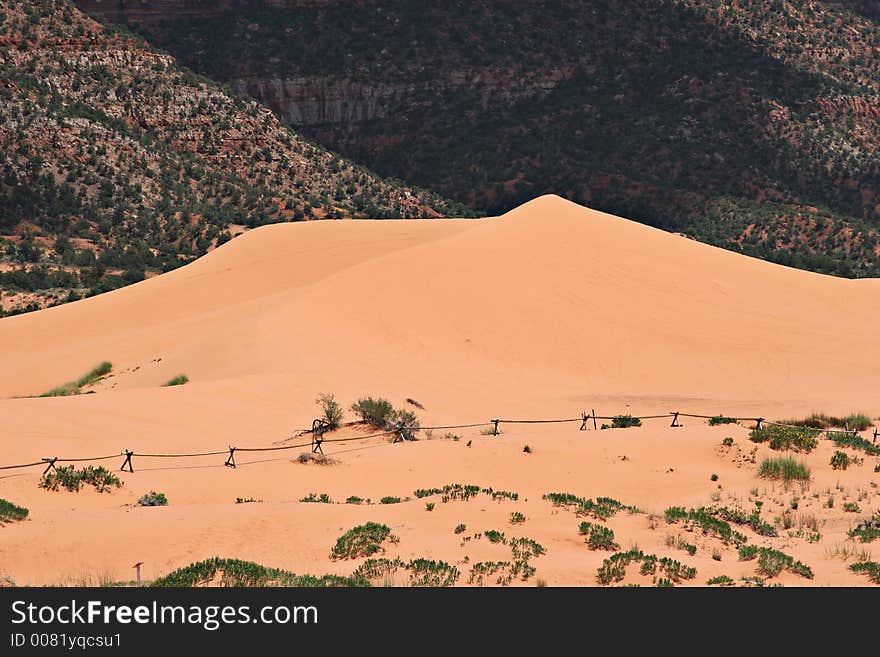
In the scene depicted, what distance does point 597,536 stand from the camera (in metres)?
11.1

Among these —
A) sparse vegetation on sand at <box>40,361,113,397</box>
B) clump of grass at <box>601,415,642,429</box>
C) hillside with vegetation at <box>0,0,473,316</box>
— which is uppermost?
hillside with vegetation at <box>0,0,473,316</box>

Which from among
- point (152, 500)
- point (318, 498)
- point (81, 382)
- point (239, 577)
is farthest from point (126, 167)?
point (239, 577)

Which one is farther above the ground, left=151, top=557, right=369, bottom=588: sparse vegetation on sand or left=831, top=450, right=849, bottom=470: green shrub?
left=151, top=557, right=369, bottom=588: sparse vegetation on sand

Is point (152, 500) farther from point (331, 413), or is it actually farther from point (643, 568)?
point (643, 568)

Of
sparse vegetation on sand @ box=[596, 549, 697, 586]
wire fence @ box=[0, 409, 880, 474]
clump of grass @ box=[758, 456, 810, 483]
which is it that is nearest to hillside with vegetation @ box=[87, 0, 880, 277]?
wire fence @ box=[0, 409, 880, 474]

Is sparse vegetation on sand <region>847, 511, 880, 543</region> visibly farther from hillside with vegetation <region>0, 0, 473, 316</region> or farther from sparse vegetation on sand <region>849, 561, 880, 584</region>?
hillside with vegetation <region>0, 0, 473, 316</region>

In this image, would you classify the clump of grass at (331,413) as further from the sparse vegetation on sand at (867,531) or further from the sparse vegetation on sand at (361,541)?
the sparse vegetation on sand at (867,531)

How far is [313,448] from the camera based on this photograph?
16.2m

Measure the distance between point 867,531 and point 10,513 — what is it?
9.50 metres

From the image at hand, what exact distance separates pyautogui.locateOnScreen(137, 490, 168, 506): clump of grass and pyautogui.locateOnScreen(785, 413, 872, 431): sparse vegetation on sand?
1167cm

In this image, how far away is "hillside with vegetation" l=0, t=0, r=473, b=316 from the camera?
52.0 metres

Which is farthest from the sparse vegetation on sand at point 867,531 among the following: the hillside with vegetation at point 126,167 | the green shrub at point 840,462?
the hillside with vegetation at point 126,167

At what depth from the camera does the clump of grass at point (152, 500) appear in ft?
41.5

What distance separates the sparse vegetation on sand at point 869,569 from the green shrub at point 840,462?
535cm
